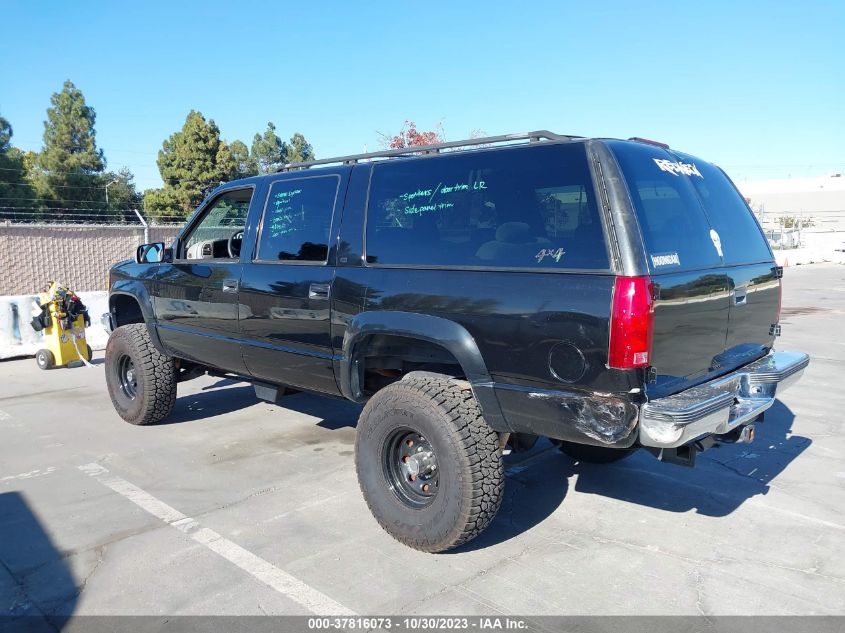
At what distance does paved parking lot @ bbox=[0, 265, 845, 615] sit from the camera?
10.5ft

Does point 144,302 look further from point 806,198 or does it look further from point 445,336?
point 806,198

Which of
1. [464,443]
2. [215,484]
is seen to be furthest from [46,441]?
[464,443]

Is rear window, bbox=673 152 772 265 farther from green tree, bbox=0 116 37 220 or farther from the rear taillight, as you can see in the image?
green tree, bbox=0 116 37 220

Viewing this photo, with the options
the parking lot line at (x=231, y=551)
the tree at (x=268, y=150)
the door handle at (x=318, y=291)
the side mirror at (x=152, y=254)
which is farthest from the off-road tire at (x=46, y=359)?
the tree at (x=268, y=150)

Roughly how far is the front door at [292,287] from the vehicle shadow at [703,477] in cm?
209

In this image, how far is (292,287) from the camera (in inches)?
172

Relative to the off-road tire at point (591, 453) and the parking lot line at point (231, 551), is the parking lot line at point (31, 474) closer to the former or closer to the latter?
the parking lot line at point (231, 551)

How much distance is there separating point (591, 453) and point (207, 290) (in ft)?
10.2

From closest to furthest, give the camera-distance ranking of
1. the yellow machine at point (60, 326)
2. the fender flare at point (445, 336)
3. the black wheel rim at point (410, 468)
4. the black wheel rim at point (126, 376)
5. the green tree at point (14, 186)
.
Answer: the fender flare at point (445, 336)
the black wheel rim at point (410, 468)
the black wheel rim at point (126, 376)
the yellow machine at point (60, 326)
the green tree at point (14, 186)

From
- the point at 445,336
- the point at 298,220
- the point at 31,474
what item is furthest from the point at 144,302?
the point at 445,336

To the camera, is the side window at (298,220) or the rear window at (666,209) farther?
the side window at (298,220)

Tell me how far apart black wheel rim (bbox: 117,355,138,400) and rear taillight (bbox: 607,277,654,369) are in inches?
188

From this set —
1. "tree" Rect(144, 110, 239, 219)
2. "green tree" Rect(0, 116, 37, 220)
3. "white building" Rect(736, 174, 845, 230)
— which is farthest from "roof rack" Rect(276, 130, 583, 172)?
"white building" Rect(736, 174, 845, 230)

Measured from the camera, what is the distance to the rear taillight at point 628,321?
2.91 metres
